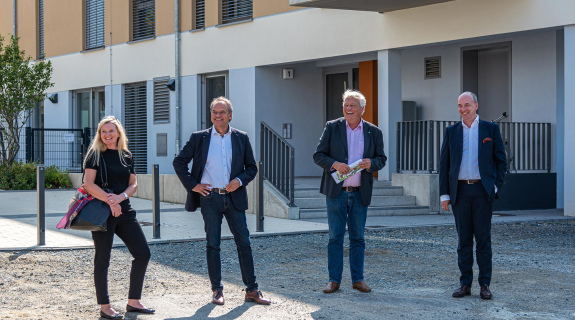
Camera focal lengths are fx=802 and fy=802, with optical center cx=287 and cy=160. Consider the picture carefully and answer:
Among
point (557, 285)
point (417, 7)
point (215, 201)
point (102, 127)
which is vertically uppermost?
point (417, 7)

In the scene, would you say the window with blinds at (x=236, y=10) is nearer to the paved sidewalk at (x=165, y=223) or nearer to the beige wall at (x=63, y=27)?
the paved sidewalk at (x=165, y=223)

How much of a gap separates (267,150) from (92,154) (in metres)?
8.68

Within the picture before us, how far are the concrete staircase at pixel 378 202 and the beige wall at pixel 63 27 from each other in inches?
444

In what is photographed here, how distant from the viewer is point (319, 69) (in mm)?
19156

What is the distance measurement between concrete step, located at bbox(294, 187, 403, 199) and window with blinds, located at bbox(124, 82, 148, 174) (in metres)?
7.85

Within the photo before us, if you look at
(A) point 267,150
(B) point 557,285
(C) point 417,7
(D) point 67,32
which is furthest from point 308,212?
(D) point 67,32

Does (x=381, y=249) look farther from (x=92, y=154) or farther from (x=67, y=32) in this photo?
(x=67, y=32)

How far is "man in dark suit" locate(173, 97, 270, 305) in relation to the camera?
21.0 ft

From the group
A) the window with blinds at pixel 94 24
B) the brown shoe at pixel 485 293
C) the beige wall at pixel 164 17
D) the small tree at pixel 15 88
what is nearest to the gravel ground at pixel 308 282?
the brown shoe at pixel 485 293

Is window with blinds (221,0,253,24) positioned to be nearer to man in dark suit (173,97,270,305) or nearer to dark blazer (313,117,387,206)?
dark blazer (313,117,387,206)

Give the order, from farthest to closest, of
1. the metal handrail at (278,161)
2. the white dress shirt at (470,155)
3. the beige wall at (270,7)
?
the beige wall at (270,7)
the metal handrail at (278,161)
the white dress shirt at (470,155)

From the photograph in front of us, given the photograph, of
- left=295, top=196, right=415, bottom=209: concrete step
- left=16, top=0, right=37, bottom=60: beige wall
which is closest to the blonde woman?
left=295, top=196, right=415, bottom=209: concrete step

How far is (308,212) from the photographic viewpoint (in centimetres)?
1362

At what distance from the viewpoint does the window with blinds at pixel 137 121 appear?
21438 mm
